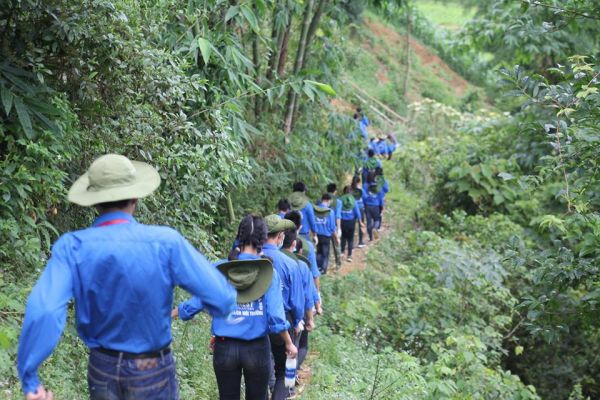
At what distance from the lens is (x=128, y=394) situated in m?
3.50

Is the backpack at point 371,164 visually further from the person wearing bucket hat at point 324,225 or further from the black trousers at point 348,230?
the person wearing bucket hat at point 324,225

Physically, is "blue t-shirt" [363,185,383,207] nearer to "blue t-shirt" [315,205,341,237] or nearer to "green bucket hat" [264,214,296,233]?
"blue t-shirt" [315,205,341,237]


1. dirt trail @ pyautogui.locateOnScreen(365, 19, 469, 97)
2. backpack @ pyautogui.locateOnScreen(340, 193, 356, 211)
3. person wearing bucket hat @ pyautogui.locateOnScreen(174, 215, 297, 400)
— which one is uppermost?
person wearing bucket hat @ pyautogui.locateOnScreen(174, 215, 297, 400)

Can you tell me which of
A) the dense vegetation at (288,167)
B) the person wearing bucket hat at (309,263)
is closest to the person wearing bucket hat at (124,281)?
the dense vegetation at (288,167)

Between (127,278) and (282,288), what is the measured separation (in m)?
2.94

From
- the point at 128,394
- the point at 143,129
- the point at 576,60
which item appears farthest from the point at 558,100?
the point at 128,394

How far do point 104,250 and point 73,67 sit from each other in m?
4.66

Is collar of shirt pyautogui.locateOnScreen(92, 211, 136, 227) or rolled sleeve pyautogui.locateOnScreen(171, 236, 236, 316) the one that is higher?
collar of shirt pyautogui.locateOnScreen(92, 211, 136, 227)

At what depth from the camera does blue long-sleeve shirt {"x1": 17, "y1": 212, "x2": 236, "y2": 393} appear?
11.0 feet

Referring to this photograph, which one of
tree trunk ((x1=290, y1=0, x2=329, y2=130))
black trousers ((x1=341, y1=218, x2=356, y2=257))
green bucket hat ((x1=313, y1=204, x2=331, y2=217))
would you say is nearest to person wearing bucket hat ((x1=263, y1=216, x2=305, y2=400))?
green bucket hat ((x1=313, y1=204, x2=331, y2=217))

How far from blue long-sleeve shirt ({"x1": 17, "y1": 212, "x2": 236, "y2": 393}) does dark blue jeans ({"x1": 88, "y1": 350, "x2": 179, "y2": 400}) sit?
63 millimetres

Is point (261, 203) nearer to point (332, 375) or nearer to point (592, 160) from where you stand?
point (332, 375)

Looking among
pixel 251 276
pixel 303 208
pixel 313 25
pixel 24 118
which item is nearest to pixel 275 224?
pixel 251 276

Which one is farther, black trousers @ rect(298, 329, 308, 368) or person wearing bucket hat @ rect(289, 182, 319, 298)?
person wearing bucket hat @ rect(289, 182, 319, 298)
